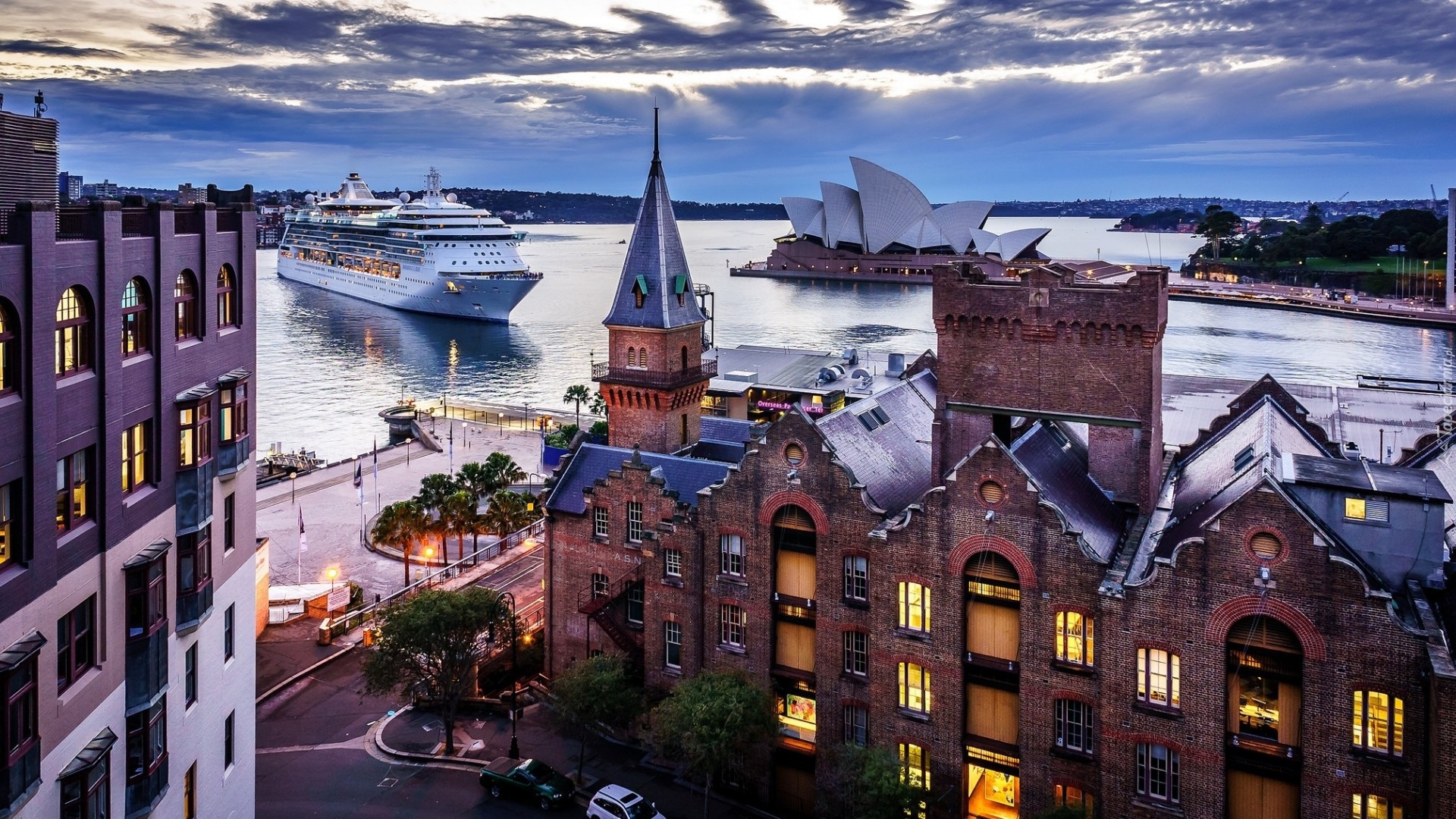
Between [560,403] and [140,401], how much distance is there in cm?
8763

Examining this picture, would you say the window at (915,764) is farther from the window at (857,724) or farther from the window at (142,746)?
the window at (142,746)

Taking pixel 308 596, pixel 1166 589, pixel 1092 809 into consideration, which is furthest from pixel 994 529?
pixel 308 596

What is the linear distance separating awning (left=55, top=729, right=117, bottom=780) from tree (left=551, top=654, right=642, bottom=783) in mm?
14213

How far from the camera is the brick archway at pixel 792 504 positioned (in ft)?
91.0

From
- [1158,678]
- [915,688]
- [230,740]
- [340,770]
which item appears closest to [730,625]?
[915,688]

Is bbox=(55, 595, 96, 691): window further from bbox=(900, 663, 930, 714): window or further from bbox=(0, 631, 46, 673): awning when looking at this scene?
bbox=(900, 663, 930, 714): window

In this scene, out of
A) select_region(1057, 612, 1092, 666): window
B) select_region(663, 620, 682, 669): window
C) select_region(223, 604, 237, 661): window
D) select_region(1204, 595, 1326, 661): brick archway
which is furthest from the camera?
select_region(663, 620, 682, 669): window

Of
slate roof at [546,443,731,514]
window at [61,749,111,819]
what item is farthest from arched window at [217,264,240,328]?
slate roof at [546,443,731,514]

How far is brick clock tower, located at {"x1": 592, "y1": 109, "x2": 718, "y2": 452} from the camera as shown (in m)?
38.8

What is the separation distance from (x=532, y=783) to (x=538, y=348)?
389 ft

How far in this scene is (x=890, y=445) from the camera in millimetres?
31609

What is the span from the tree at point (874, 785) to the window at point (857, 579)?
384 cm

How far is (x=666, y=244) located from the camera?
3988 cm

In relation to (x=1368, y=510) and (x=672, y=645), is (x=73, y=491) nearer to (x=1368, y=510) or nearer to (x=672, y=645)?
(x=672, y=645)
